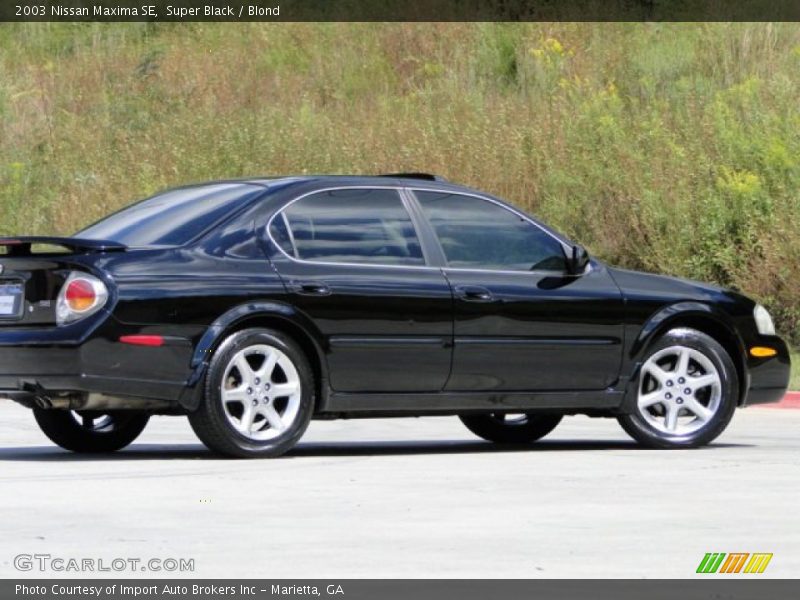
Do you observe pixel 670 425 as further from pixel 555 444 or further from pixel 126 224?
pixel 126 224

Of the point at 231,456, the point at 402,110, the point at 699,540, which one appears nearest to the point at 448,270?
the point at 231,456

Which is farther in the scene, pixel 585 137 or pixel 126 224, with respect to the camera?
pixel 585 137

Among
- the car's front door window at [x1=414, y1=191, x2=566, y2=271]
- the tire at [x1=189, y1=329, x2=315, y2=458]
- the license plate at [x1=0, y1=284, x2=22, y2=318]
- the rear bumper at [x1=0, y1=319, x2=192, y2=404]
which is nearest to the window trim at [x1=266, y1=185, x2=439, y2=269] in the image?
the car's front door window at [x1=414, y1=191, x2=566, y2=271]

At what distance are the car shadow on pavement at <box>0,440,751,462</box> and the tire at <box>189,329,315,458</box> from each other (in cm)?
32

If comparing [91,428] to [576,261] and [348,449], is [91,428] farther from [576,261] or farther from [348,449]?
[576,261]

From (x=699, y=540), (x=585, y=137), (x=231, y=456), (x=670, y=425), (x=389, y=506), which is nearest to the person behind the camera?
(x=699, y=540)

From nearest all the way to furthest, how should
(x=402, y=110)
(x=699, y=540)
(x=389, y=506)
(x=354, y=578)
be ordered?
(x=354, y=578)
(x=699, y=540)
(x=389, y=506)
(x=402, y=110)

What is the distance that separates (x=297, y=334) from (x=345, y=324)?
280 millimetres

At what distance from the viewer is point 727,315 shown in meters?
12.9

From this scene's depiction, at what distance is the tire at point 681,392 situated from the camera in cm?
1262

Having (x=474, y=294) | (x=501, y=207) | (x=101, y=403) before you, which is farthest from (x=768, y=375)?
(x=101, y=403)

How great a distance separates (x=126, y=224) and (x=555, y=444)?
3.25 meters

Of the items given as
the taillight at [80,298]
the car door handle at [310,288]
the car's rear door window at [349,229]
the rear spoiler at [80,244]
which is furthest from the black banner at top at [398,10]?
the taillight at [80,298]

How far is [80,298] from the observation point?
36.3ft
